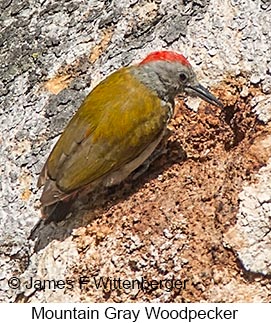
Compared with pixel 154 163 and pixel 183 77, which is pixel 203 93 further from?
pixel 154 163

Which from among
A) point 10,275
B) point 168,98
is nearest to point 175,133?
point 168,98

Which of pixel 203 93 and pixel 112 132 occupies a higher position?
pixel 112 132

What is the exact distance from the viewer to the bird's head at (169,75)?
456 centimetres

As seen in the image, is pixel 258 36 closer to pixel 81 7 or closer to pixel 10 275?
pixel 81 7

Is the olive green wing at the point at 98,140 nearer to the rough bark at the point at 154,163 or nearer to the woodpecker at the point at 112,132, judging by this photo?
the woodpecker at the point at 112,132

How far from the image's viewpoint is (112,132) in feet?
14.5

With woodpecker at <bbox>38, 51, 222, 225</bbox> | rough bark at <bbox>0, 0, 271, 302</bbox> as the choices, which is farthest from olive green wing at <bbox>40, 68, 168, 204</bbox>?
rough bark at <bbox>0, 0, 271, 302</bbox>

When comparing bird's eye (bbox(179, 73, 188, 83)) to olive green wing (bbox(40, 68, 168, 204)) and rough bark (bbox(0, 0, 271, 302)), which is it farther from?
olive green wing (bbox(40, 68, 168, 204))

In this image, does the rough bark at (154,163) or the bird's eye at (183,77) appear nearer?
the rough bark at (154,163)

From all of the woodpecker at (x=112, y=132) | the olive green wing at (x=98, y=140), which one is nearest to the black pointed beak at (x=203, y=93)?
the woodpecker at (x=112, y=132)

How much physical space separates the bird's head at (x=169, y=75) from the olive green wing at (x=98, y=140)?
0.60 ft

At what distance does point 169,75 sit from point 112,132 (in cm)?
53

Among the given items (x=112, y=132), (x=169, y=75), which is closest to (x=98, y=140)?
(x=112, y=132)

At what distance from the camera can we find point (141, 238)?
13.6 ft
